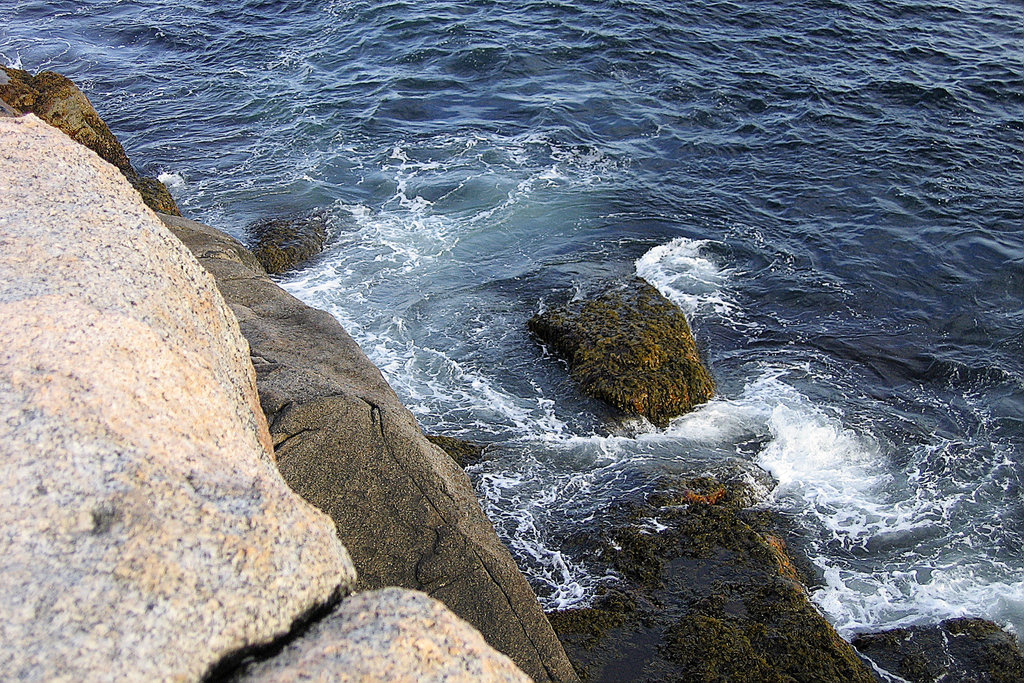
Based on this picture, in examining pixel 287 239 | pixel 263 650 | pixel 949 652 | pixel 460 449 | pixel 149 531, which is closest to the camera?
pixel 263 650

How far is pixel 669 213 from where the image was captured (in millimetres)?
16672

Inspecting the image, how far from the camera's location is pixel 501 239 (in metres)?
16.1

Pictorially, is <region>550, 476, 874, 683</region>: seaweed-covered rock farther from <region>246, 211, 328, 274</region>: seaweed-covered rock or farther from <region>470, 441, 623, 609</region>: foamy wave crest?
<region>246, 211, 328, 274</region>: seaweed-covered rock

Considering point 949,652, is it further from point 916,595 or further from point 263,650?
point 263,650

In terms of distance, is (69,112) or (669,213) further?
Answer: (669,213)

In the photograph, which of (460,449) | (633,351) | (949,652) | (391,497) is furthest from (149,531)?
(633,351)

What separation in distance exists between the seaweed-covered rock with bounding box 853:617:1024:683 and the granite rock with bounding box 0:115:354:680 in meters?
6.48

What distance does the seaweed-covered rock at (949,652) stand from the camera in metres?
8.05

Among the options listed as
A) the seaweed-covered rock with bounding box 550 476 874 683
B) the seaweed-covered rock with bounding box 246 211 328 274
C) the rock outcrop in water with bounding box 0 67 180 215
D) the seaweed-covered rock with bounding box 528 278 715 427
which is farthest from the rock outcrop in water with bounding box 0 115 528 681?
the rock outcrop in water with bounding box 0 67 180 215

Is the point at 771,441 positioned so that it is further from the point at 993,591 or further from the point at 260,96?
the point at 260,96

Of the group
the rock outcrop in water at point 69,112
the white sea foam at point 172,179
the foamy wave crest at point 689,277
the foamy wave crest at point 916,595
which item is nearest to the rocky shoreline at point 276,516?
the foamy wave crest at point 916,595

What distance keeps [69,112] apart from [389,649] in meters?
14.9

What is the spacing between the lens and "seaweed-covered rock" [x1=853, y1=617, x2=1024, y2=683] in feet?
26.4

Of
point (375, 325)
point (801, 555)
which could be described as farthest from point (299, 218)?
point (801, 555)
